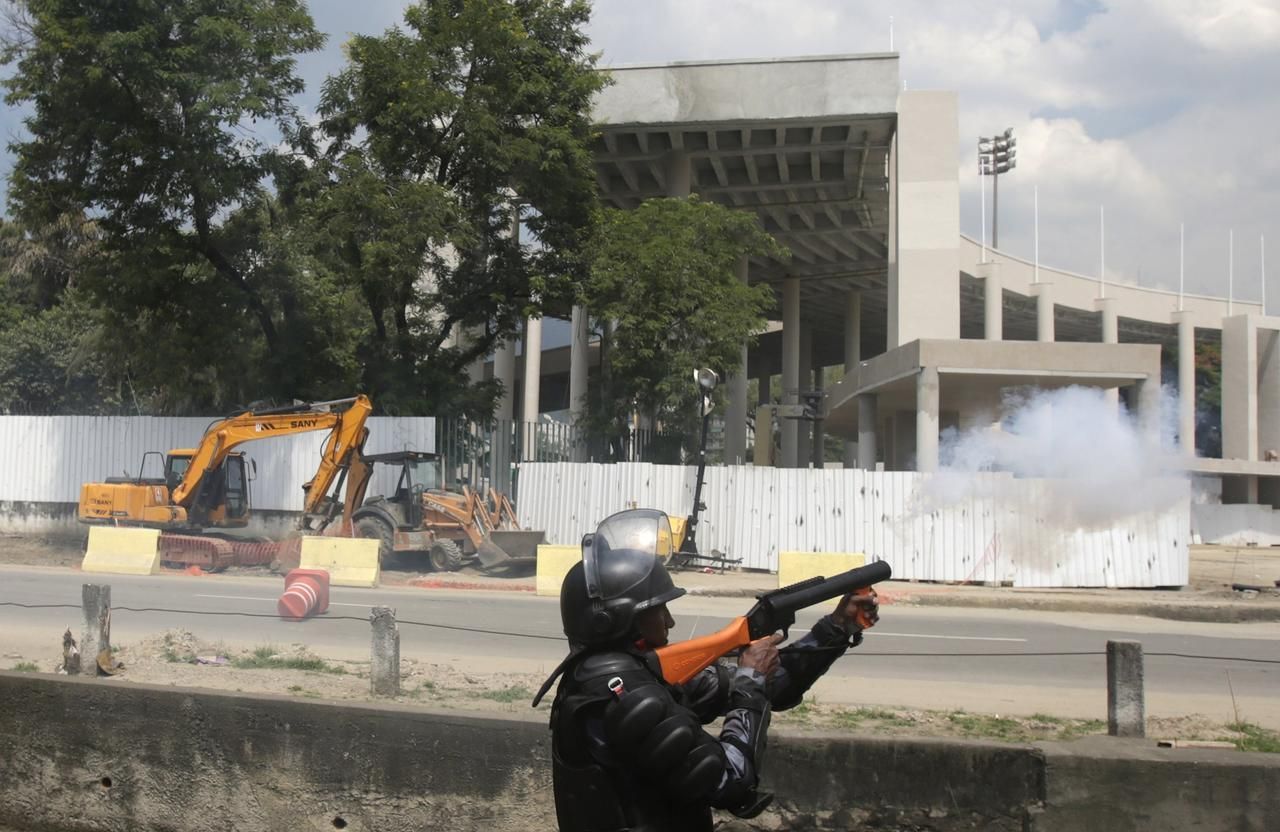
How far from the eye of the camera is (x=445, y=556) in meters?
20.6

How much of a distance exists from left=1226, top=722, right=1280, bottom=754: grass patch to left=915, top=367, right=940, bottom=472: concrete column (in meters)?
16.0

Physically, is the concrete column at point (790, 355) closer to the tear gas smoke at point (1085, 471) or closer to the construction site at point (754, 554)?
the construction site at point (754, 554)

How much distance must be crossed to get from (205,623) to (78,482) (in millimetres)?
16603

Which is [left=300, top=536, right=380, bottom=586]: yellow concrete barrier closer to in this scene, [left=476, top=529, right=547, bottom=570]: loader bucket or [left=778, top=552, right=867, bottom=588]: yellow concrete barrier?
[left=476, top=529, right=547, bottom=570]: loader bucket

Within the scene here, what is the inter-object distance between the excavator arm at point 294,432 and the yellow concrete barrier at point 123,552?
1.20 meters

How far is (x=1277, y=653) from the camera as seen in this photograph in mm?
12914

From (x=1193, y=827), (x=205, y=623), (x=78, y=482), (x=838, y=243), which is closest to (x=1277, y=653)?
(x=1193, y=827)

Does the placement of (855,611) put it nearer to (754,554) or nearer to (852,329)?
(754,554)

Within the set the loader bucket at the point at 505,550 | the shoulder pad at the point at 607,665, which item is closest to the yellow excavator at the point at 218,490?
the loader bucket at the point at 505,550

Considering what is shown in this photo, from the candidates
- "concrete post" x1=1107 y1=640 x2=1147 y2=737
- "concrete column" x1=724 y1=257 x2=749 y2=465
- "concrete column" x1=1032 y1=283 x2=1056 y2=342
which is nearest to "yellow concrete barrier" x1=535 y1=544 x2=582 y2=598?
"concrete post" x1=1107 y1=640 x2=1147 y2=737

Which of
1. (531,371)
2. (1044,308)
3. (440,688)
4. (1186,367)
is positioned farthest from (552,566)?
(1186,367)

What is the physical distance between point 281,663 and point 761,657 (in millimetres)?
7349

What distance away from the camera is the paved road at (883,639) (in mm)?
9414

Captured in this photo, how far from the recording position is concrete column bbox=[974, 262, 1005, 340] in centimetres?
4256
